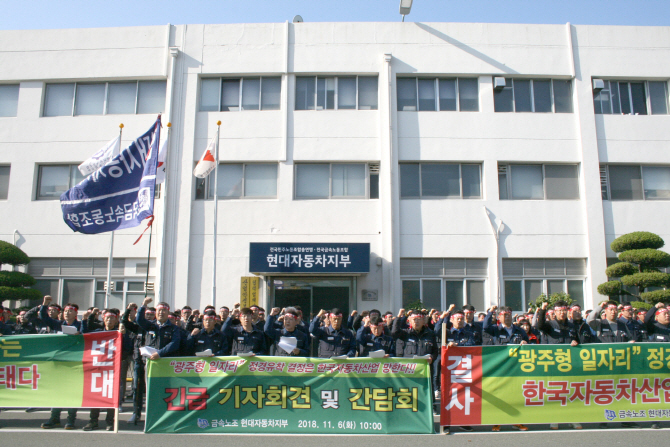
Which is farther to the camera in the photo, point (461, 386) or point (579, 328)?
point (579, 328)

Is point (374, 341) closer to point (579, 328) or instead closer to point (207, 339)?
point (207, 339)

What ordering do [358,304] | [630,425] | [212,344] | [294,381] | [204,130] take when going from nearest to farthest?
1. [294,381]
2. [630,425]
3. [212,344]
4. [358,304]
5. [204,130]

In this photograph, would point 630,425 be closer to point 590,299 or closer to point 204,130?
point 590,299

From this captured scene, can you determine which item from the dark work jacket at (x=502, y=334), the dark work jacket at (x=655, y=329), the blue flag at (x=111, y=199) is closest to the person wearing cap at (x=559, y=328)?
the dark work jacket at (x=502, y=334)

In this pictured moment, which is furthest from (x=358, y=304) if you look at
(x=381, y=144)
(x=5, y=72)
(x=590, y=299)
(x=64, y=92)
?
(x=5, y=72)

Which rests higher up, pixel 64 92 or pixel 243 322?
pixel 64 92

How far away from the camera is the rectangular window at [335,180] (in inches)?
635

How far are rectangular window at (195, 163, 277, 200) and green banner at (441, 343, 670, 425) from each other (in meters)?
10.4

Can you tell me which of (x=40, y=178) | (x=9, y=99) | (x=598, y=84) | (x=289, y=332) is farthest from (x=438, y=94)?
(x=9, y=99)

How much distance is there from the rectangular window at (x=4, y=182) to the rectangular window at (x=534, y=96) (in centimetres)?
1658

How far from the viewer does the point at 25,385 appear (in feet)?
23.6

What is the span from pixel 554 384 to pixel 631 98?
14.0 metres

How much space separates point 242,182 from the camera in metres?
16.2

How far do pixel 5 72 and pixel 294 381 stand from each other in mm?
16466
